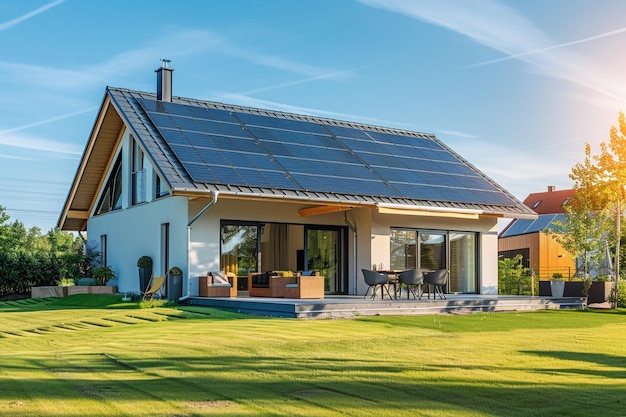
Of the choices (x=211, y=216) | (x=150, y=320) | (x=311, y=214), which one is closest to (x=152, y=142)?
(x=211, y=216)

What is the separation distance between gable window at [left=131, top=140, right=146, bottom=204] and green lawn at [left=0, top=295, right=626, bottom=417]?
→ 8299mm

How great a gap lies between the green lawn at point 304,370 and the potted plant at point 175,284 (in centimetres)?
411

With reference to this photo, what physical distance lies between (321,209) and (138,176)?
19.3ft

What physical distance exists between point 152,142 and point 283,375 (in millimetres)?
12650

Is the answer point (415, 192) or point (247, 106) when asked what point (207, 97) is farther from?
point (415, 192)

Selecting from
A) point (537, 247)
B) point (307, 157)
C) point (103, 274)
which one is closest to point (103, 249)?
point (103, 274)

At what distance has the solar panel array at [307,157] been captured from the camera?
19484mm

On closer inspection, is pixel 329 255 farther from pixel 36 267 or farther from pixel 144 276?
pixel 36 267

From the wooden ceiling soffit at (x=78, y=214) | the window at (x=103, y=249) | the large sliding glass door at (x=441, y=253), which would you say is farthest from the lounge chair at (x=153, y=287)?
the wooden ceiling soffit at (x=78, y=214)

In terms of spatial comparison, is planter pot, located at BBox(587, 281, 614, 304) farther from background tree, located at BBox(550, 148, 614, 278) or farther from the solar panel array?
the solar panel array

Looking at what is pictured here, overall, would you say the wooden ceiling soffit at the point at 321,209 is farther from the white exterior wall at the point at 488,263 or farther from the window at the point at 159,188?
the white exterior wall at the point at 488,263

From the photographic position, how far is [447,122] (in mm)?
26656

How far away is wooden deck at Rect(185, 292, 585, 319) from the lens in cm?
1564

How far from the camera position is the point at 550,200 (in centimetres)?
5406
